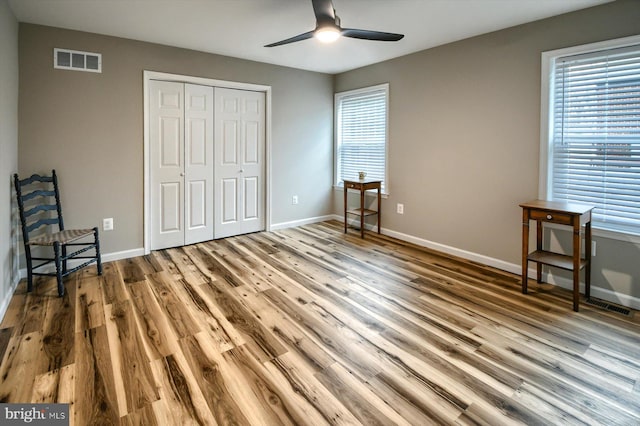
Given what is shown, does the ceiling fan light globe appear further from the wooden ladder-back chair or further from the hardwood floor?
the wooden ladder-back chair

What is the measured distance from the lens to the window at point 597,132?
2855mm

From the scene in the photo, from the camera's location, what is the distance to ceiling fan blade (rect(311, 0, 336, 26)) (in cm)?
251

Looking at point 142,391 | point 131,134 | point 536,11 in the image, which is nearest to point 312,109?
point 131,134

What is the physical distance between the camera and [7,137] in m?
2.92

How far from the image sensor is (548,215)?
289 cm

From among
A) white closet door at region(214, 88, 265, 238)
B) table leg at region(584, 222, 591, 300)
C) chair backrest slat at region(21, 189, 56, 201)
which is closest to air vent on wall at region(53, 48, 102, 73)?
chair backrest slat at region(21, 189, 56, 201)

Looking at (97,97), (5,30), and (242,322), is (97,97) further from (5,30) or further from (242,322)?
(242,322)

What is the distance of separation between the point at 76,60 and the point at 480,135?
4260mm

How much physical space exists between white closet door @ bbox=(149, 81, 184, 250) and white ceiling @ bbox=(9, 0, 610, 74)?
1.97 ft

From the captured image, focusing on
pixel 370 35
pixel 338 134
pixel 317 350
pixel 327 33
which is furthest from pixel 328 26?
pixel 338 134

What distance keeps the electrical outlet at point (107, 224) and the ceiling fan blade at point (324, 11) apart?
307 cm

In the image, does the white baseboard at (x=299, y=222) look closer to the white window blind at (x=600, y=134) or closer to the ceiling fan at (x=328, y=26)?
the ceiling fan at (x=328, y=26)

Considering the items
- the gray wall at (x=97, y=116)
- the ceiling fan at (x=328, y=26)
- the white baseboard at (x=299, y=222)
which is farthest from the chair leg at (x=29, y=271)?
the ceiling fan at (x=328, y=26)

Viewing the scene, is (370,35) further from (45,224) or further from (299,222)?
(45,224)
